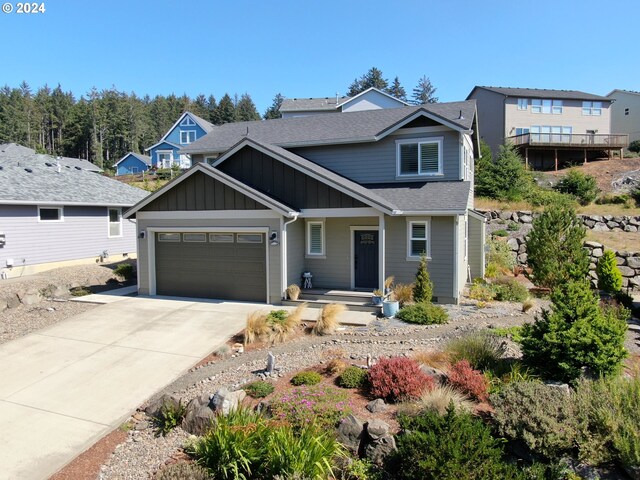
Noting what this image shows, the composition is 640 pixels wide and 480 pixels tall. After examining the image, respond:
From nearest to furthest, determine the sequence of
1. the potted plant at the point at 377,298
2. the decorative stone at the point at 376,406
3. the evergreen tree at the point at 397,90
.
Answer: the decorative stone at the point at 376,406 < the potted plant at the point at 377,298 < the evergreen tree at the point at 397,90

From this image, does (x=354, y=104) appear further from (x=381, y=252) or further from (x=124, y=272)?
(x=381, y=252)

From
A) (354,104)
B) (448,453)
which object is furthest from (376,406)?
(354,104)

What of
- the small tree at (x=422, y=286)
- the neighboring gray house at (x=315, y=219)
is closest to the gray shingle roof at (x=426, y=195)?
the neighboring gray house at (x=315, y=219)

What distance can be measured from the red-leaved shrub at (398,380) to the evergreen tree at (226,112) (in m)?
92.7

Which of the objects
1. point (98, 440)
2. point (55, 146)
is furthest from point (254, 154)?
point (55, 146)

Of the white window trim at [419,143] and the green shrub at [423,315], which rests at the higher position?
the white window trim at [419,143]

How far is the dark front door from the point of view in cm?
1555

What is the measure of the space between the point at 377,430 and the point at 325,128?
1561cm

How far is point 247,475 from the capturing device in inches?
225

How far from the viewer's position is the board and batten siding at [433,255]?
568 inches

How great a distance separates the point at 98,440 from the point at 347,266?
1022 cm

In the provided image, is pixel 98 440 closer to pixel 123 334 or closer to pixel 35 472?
pixel 35 472

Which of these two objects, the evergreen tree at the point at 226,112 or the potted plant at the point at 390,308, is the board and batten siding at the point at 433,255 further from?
the evergreen tree at the point at 226,112

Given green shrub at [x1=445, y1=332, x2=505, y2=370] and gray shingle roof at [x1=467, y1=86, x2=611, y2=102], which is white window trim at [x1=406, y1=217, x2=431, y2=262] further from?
gray shingle roof at [x1=467, y1=86, x2=611, y2=102]
